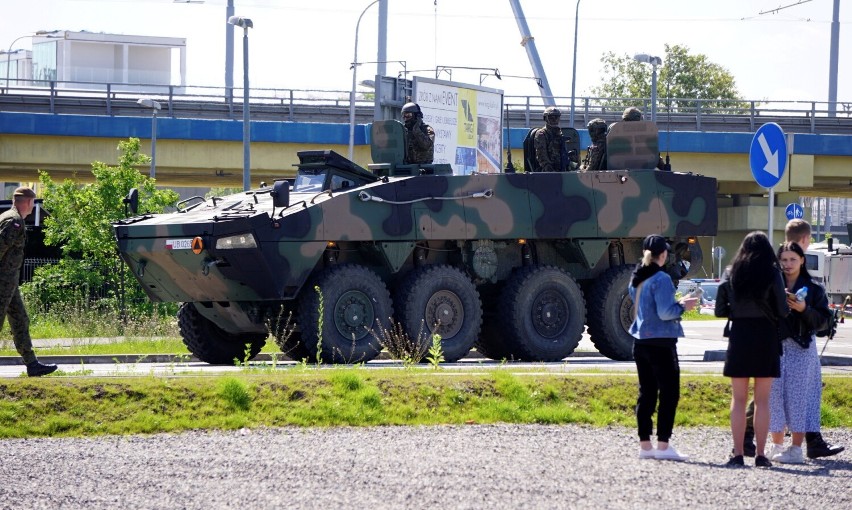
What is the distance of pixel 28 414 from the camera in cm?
1060

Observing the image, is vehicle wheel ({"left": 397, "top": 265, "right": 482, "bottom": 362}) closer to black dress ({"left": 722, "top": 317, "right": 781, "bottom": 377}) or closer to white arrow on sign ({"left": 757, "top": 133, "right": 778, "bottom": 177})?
white arrow on sign ({"left": 757, "top": 133, "right": 778, "bottom": 177})

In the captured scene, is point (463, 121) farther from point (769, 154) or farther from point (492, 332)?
point (769, 154)

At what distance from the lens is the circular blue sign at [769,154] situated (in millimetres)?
16047

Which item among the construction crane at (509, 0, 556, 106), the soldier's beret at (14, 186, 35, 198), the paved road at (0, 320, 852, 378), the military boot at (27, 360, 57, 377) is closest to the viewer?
the military boot at (27, 360, 57, 377)

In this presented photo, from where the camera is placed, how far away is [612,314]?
60.1 ft

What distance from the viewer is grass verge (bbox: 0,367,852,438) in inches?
421

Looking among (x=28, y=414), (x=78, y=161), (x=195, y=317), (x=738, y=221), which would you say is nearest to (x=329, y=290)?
(x=195, y=317)

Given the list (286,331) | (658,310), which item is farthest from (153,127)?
(658,310)

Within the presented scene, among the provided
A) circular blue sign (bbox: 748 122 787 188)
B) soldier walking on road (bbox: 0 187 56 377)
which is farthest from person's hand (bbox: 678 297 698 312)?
circular blue sign (bbox: 748 122 787 188)

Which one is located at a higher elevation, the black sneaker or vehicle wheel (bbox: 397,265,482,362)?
vehicle wheel (bbox: 397,265,482,362)

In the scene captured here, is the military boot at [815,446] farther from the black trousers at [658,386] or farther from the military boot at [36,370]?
the military boot at [36,370]

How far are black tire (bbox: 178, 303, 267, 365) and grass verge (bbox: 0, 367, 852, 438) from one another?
211 inches

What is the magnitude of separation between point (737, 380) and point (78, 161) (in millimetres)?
35418

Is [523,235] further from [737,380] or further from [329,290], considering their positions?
[737,380]
